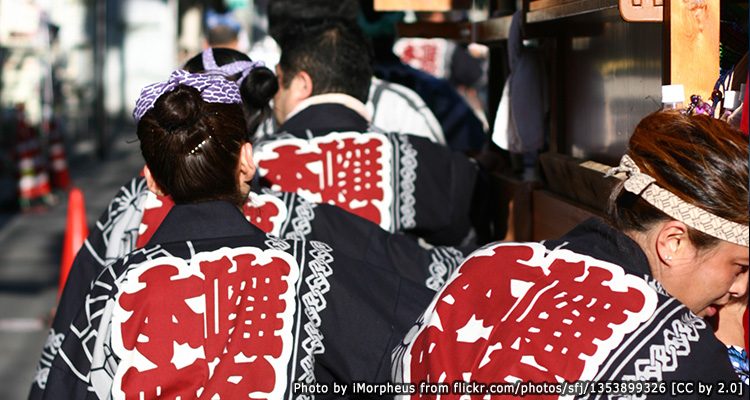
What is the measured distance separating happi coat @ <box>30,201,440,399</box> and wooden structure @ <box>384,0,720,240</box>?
694mm

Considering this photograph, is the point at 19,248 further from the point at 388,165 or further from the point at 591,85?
the point at 591,85

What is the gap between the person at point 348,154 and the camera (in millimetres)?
3650

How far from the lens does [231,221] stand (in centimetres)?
246

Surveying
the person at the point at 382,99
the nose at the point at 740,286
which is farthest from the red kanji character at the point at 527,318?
the person at the point at 382,99

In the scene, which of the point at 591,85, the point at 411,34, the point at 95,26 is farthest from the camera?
the point at 95,26

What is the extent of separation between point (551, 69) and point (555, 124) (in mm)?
223

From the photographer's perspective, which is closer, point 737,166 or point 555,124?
point 737,166

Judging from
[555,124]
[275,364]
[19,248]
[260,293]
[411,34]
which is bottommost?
[19,248]

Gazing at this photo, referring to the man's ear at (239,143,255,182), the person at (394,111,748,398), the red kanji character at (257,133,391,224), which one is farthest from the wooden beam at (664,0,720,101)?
the red kanji character at (257,133,391,224)

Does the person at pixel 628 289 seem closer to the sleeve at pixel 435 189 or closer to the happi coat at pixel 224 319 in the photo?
the happi coat at pixel 224 319

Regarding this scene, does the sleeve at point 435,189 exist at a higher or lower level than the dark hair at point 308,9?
lower

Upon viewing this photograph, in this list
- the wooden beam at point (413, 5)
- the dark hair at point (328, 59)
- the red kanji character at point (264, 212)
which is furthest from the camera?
the wooden beam at point (413, 5)

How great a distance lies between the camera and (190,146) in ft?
7.98

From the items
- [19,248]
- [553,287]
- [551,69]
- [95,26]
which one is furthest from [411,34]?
[95,26]
